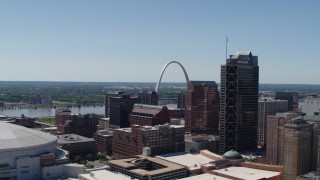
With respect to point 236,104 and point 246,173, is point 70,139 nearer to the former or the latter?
point 236,104

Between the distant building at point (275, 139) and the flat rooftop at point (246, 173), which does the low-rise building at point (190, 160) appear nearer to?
the flat rooftop at point (246, 173)

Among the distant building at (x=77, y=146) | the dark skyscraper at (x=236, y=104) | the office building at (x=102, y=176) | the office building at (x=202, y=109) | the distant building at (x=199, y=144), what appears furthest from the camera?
the office building at (x=202, y=109)

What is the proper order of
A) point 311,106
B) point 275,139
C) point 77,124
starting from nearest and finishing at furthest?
point 275,139, point 77,124, point 311,106

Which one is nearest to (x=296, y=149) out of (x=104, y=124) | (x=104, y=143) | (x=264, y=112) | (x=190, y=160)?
(x=190, y=160)

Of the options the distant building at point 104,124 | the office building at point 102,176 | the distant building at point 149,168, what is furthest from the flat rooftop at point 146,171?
the distant building at point 104,124

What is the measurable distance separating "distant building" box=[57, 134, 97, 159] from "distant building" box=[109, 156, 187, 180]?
27891mm

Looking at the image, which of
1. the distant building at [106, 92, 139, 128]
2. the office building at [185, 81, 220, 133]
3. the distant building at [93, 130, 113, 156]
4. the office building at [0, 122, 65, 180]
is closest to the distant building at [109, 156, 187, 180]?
the office building at [0, 122, 65, 180]

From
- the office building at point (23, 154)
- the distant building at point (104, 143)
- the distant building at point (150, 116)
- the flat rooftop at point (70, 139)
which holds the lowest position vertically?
the distant building at point (104, 143)

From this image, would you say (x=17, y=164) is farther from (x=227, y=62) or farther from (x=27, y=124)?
(x=27, y=124)

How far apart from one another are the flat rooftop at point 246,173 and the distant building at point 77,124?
68.0m

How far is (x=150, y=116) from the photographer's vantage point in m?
130

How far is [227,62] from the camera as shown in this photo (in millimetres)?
117375

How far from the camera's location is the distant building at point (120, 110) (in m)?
151

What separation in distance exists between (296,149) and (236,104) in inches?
1306
